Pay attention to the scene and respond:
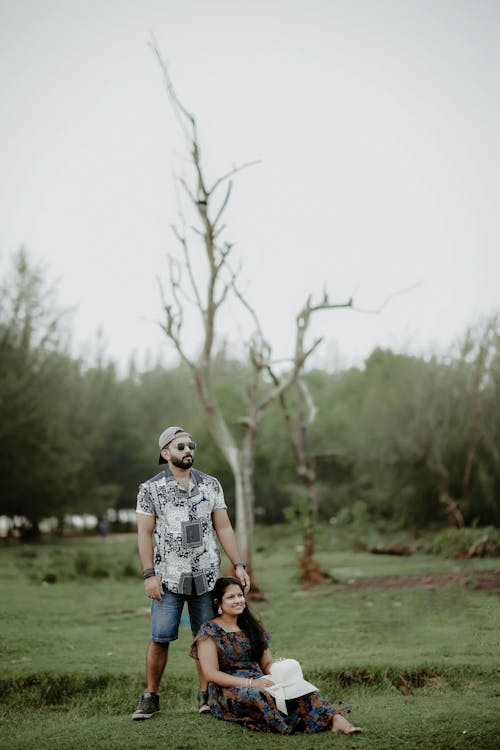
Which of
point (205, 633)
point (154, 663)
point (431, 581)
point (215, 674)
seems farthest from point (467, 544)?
point (215, 674)

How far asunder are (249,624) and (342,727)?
89 cm

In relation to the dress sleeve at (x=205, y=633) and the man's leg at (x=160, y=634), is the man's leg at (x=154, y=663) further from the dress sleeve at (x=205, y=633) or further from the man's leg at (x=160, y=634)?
the dress sleeve at (x=205, y=633)

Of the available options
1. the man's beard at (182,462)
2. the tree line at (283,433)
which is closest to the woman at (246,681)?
the man's beard at (182,462)

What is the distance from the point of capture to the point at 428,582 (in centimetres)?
1126

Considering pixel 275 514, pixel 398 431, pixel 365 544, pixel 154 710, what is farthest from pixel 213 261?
pixel 275 514

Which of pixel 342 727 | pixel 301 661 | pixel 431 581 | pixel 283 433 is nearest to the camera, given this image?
pixel 342 727

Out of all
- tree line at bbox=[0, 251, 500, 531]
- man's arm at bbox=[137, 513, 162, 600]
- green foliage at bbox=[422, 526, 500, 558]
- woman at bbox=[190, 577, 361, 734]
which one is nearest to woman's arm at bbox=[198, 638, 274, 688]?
woman at bbox=[190, 577, 361, 734]

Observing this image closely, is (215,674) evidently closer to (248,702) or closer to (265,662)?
(248,702)

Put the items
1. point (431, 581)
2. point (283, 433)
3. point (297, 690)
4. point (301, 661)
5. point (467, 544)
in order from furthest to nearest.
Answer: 1. point (283, 433)
2. point (467, 544)
3. point (431, 581)
4. point (301, 661)
5. point (297, 690)

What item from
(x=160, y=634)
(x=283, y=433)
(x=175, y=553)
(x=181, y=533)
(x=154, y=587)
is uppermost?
(x=283, y=433)

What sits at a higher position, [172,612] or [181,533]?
[181,533]

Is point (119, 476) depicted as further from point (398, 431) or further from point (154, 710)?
point (154, 710)

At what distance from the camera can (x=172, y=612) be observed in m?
4.89

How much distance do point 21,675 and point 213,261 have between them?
23.0 ft
